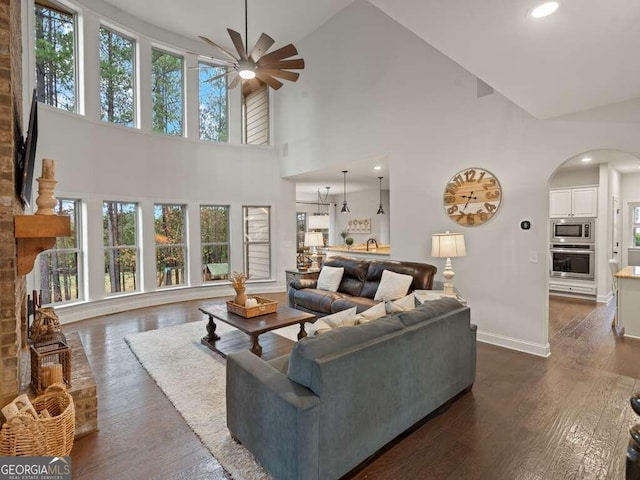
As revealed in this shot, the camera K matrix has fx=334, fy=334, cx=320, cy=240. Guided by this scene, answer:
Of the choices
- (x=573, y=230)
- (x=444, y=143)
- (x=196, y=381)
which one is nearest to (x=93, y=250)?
(x=196, y=381)

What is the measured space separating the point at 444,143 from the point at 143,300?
6.08 m

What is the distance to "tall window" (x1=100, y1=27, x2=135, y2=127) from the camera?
6004mm

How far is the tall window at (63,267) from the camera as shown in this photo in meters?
5.27

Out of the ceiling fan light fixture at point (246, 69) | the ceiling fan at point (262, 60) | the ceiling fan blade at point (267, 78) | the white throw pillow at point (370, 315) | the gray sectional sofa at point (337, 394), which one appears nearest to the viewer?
the gray sectional sofa at point (337, 394)

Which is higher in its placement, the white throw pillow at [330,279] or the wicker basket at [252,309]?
the white throw pillow at [330,279]

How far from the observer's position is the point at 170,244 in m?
7.03

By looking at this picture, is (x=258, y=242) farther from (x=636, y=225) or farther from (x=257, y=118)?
(x=636, y=225)

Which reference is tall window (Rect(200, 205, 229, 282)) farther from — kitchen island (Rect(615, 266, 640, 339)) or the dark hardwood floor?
kitchen island (Rect(615, 266, 640, 339))

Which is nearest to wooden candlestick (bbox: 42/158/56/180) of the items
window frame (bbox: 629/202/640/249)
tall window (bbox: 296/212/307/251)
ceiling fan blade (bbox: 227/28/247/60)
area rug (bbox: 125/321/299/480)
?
area rug (bbox: 125/321/299/480)

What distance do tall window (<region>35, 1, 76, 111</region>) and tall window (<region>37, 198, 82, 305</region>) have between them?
5.39ft

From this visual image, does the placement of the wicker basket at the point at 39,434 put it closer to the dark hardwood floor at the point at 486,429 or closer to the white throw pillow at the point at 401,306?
the dark hardwood floor at the point at 486,429

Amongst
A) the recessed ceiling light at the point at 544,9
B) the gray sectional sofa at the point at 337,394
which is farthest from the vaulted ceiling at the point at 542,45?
the gray sectional sofa at the point at 337,394

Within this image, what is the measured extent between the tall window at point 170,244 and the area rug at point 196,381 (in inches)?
86.6

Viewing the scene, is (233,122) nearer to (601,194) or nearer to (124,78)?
(124,78)
